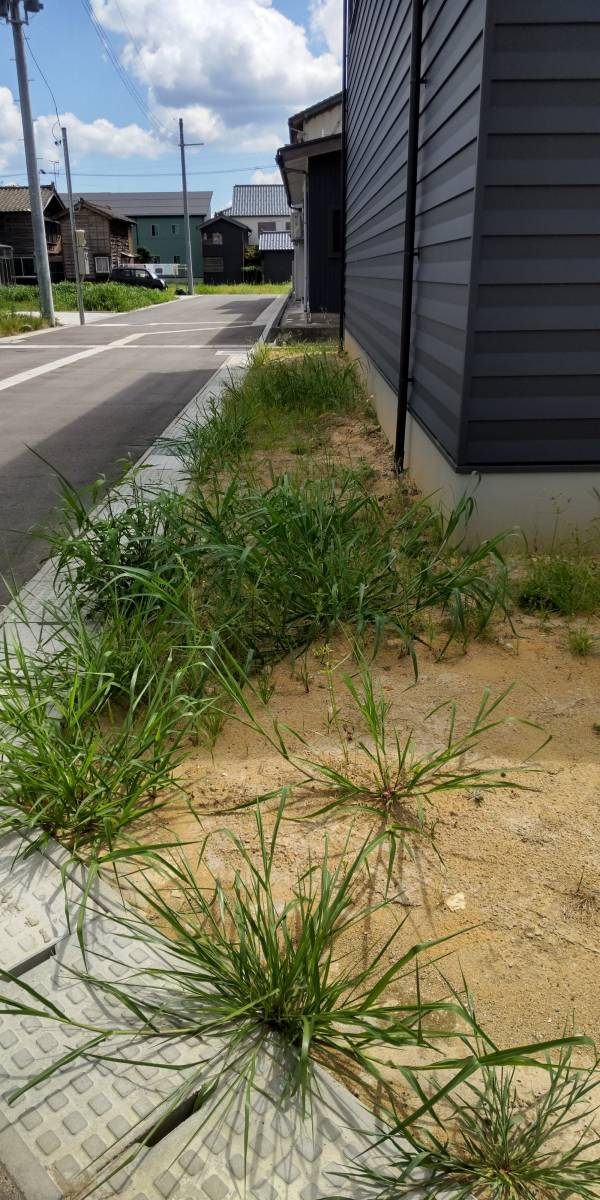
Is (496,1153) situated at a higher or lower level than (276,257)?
lower

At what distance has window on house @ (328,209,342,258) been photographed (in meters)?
15.3

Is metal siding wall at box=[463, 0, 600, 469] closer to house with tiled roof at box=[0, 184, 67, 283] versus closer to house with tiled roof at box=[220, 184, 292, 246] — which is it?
house with tiled roof at box=[0, 184, 67, 283]

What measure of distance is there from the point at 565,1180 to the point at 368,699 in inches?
50.8

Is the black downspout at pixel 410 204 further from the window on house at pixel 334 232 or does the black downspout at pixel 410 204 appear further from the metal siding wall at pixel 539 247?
the window on house at pixel 334 232

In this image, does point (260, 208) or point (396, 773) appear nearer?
point (396, 773)

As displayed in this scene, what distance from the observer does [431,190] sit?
4621 mm

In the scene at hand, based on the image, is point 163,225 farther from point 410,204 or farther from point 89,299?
point 410,204

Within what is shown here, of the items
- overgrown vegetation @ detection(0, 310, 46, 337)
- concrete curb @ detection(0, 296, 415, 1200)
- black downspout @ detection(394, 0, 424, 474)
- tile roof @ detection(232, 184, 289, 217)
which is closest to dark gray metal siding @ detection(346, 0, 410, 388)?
black downspout @ detection(394, 0, 424, 474)

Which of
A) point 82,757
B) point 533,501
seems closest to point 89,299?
point 533,501

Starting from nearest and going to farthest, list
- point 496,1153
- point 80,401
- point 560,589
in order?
point 496,1153 → point 560,589 → point 80,401

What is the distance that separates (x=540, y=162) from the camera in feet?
11.3

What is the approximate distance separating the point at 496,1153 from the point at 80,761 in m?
1.40

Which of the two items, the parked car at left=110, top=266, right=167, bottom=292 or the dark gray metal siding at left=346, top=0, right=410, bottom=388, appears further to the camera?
the parked car at left=110, top=266, right=167, bottom=292

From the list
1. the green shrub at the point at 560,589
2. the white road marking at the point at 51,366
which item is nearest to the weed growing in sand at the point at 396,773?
the green shrub at the point at 560,589
